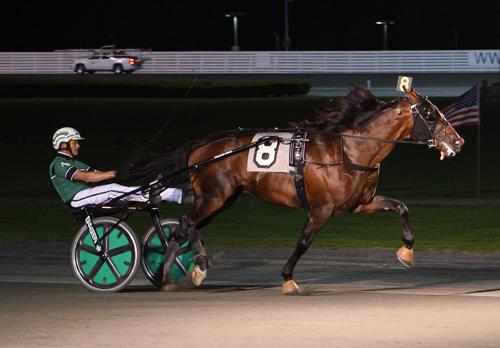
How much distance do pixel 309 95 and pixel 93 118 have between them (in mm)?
11826

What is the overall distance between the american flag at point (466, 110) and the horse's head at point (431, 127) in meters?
9.28

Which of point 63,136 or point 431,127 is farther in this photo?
point 63,136

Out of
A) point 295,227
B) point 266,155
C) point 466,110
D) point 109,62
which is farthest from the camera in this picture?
point 109,62

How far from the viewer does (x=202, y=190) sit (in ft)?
41.1

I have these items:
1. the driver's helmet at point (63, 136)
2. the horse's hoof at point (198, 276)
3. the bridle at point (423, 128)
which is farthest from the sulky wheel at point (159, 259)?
the bridle at point (423, 128)

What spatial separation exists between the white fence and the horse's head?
53345 millimetres

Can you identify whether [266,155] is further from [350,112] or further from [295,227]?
[295,227]

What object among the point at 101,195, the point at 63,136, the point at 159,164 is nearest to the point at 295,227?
the point at 159,164

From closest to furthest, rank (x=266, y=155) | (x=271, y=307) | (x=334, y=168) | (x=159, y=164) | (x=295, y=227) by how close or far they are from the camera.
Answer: (x=271, y=307), (x=334, y=168), (x=266, y=155), (x=159, y=164), (x=295, y=227)

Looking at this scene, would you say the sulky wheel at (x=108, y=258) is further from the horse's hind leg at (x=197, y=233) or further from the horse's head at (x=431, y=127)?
the horse's head at (x=431, y=127)

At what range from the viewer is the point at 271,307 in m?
11.1

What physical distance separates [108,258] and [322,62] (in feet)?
181

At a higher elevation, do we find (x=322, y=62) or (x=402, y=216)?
(x=402, y=216)

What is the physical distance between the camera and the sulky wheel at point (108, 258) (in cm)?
1205
